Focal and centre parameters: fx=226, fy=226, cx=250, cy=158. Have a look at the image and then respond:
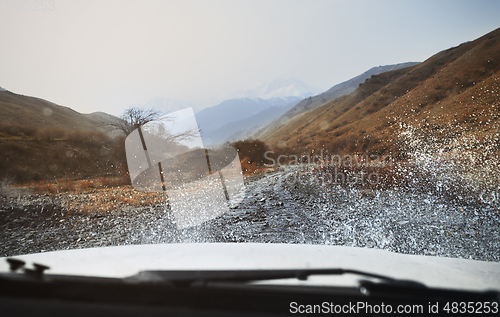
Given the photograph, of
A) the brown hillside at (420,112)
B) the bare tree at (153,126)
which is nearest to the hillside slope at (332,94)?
the brown hillside at (420,112)

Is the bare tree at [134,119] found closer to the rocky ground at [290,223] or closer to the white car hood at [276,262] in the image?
the rocky ground at [290,223]

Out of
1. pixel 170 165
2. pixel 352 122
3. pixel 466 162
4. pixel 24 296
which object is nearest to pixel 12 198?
pixel 170 165

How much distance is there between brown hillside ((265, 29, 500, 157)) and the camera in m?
7.54

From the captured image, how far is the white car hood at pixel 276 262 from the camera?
1.13 meters

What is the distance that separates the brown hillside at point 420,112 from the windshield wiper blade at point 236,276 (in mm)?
7873

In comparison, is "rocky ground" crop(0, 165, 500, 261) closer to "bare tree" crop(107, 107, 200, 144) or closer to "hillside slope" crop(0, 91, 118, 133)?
"bare tree" crop(107, 107, 200, 144)

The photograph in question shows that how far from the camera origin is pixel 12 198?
6805mm

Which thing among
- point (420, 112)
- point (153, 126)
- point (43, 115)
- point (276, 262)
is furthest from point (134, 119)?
point (420, 112)

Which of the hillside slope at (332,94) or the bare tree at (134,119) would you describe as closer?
the bare tree at (134,119)

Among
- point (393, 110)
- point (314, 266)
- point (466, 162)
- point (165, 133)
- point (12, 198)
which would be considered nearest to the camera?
point (314, 266)

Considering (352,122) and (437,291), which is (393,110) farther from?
(437,291)

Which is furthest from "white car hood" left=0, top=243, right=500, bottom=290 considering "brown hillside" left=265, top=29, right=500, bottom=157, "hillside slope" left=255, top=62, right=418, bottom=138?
"hillside slope" left=255, top=62, right=418, bottom=138

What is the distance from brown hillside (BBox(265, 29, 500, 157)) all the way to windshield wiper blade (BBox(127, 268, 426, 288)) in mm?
7873

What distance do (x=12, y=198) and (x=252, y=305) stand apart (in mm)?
9289
